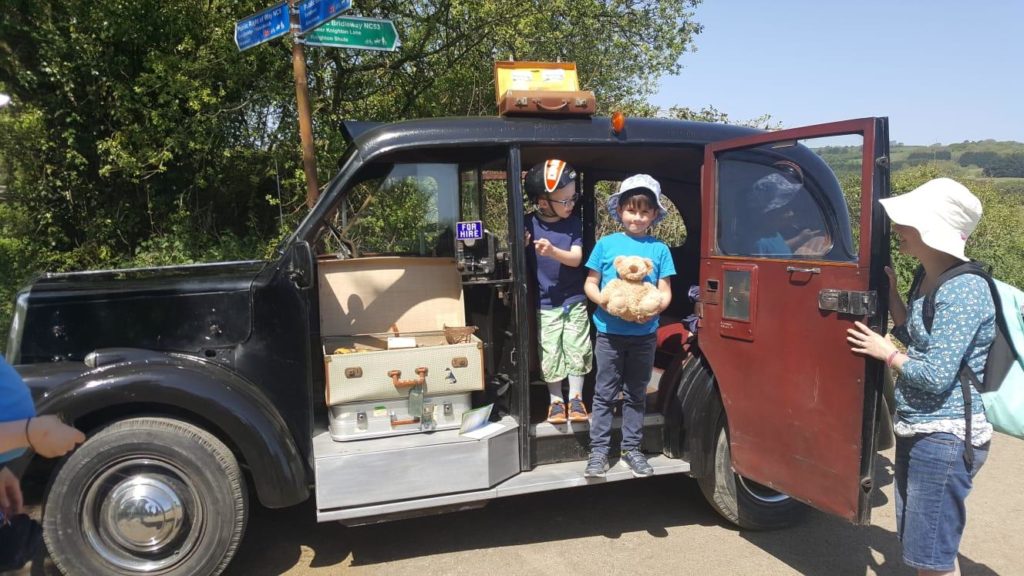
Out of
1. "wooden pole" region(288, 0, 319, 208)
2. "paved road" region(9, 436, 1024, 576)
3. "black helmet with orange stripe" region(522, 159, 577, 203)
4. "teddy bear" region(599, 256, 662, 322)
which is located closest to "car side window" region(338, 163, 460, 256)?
"black helmet with orange stripe" region(522, 159, 577, 203)

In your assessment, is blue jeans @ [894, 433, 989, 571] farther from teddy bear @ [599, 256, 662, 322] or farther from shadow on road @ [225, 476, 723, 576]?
shadow on road @ [225, 476, 723, 576]

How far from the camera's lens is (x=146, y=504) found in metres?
3.07

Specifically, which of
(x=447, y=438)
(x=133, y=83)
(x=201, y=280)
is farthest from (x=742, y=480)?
(x=133, y=83)

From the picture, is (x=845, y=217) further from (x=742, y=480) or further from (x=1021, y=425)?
(x=742, y=480)

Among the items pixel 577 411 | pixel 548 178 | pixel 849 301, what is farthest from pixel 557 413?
pixel 849 301

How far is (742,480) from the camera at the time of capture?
12.2 ft

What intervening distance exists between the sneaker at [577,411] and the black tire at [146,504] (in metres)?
1.72

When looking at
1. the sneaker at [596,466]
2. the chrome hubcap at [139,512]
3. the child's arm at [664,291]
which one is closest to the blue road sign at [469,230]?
the child's arm at [664,291]

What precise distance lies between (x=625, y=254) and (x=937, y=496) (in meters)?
1.73

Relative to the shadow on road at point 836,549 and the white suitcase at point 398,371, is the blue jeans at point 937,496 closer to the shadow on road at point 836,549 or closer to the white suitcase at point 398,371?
the shadow on road at point 836,549

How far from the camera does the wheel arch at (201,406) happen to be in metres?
2.97

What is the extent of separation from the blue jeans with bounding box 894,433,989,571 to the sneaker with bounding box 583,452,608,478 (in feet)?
4.65

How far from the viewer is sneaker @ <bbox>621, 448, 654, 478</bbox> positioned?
11.7ft

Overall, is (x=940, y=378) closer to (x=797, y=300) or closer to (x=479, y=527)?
(x=797, y=300)
